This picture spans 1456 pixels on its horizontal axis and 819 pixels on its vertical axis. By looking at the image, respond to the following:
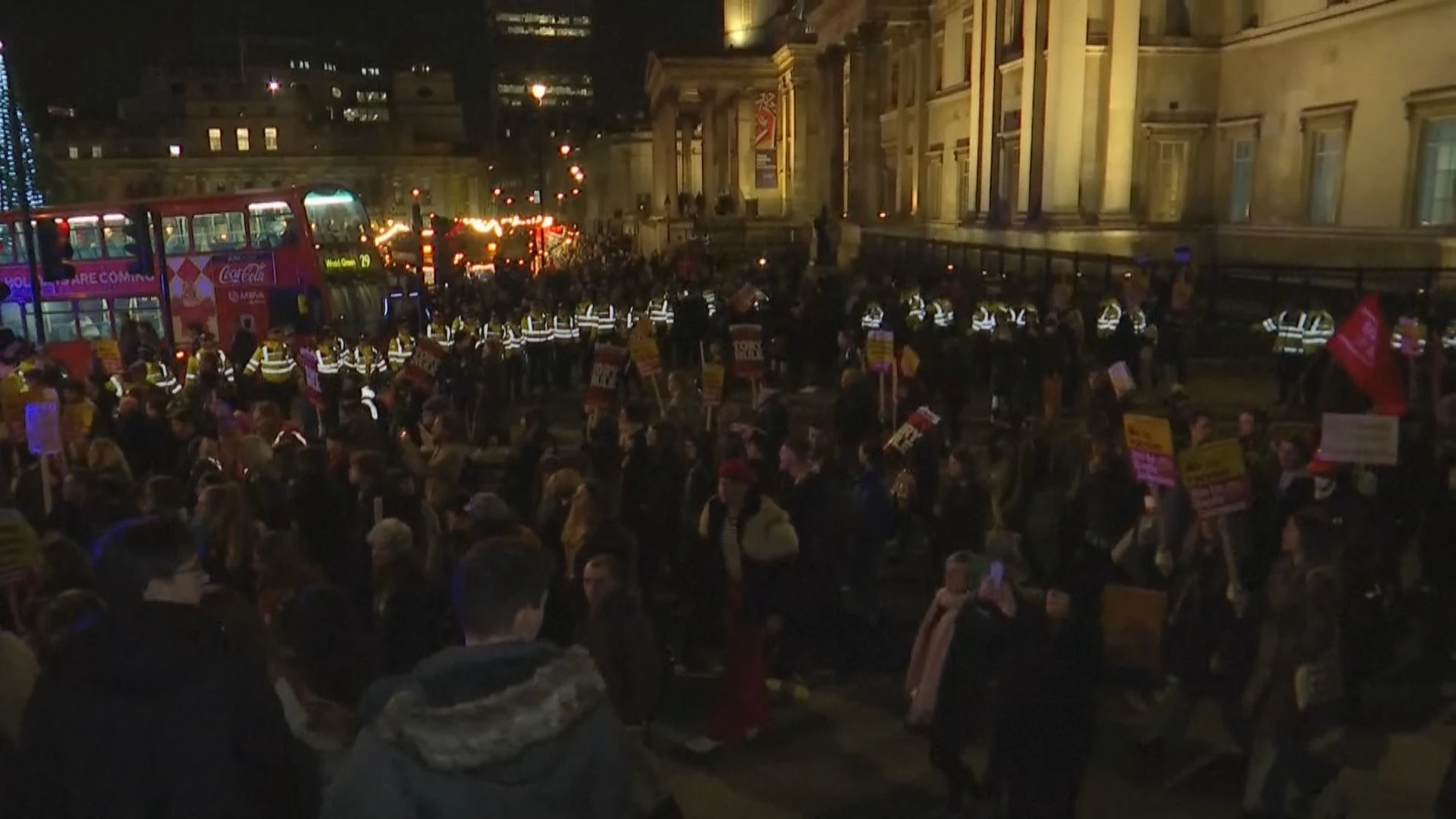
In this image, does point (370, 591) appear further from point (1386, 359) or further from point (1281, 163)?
point (1281, 163)

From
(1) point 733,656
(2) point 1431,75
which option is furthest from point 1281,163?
(1) point 733,656

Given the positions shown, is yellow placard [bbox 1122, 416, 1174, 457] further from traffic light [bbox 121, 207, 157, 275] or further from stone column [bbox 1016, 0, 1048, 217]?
stone column [bbox 1016, 0, 1048, 217]

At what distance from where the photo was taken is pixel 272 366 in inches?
610

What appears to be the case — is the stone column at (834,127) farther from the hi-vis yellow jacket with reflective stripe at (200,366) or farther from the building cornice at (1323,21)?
the hi-vis yellow jacket with reflective stripe at (200,366)

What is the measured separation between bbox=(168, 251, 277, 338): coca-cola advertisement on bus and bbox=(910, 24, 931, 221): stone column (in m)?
27.1

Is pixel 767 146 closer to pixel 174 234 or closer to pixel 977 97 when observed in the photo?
pixel 977 97

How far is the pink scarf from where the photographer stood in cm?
583

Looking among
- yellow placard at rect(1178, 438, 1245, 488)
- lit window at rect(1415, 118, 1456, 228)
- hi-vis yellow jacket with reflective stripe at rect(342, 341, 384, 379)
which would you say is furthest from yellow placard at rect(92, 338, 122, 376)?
lit window at rect(1415, 118, 1456, 228)

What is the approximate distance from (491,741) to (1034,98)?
30585mm

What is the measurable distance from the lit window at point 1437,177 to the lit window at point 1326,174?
2536 mm

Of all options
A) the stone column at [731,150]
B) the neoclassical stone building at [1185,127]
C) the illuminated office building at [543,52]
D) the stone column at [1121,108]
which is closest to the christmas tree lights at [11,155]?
the neoclassical stone building at [1185,127]

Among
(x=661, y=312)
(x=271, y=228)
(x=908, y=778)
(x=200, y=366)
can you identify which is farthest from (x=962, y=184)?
(x=908, y=778)

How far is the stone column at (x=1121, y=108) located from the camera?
2892 centimetres

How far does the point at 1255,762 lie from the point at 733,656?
2.88 m
